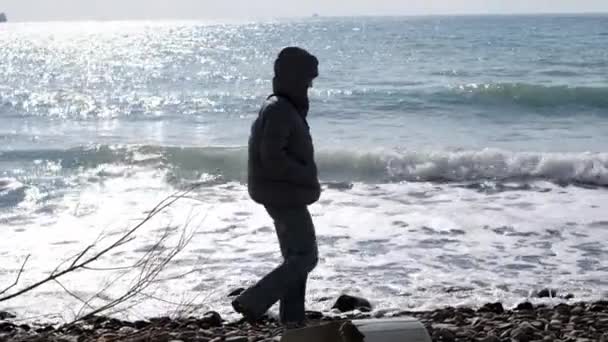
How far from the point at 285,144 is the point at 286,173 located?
157mm

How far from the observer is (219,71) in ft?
127

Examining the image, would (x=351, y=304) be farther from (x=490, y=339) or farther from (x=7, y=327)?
(x=7, y=327)

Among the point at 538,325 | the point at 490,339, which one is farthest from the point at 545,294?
the point at 490,339

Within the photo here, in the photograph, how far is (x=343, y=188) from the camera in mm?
13133

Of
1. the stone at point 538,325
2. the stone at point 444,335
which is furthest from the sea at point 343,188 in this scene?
the stone at point 444,335

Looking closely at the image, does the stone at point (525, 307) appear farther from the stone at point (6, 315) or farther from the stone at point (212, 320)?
the stone at point (6, 315)

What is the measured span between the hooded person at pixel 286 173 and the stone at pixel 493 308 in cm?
216

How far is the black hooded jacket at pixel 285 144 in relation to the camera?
4.71 metres

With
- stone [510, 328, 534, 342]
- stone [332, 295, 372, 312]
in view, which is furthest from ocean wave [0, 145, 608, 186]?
stone [510, 328, 534, 342]

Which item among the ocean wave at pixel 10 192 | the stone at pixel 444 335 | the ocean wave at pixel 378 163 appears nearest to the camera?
the stone at pixel 444 335

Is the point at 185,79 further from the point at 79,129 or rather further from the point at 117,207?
the point at 117,207

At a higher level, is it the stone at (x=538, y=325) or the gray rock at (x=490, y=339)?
the gray rock at (x=490, y=339)

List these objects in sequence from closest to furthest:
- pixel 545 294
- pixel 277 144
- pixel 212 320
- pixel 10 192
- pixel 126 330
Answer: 1. pixel 277 144
2. pixel 126 330
3. pixel 212 320
4. pixel 545 294
5. pixel 10 192

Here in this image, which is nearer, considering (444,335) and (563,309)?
(444,335)
